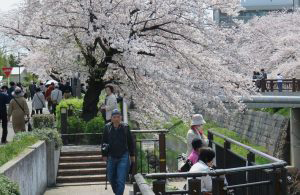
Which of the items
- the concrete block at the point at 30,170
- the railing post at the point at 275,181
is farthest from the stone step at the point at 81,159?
the railing post at the point at 275,181

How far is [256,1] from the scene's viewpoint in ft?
338

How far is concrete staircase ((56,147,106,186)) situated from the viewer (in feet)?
44.0

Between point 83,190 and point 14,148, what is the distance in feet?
9.48

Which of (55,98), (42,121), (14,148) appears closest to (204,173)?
(14,148)


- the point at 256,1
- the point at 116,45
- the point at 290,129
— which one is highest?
the point at 256,1

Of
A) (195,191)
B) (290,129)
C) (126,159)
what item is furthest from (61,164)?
(290,129)

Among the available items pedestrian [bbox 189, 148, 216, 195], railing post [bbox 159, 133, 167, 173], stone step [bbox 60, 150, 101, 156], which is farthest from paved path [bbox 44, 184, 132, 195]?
pedestrian [bbox 189, 148, 216, 195]

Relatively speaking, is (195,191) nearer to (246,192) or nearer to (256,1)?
(246,192)

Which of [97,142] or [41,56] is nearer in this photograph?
[97,142]

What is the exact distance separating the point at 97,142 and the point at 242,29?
7340mm

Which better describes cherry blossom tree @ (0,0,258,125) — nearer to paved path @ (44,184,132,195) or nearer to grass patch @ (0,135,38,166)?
paved path @ (44,184,132,195)

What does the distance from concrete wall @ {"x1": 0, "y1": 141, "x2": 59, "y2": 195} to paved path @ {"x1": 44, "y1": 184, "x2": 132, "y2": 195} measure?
255 mm

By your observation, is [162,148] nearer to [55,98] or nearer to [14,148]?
[14,148]

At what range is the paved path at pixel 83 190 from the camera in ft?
38.8
